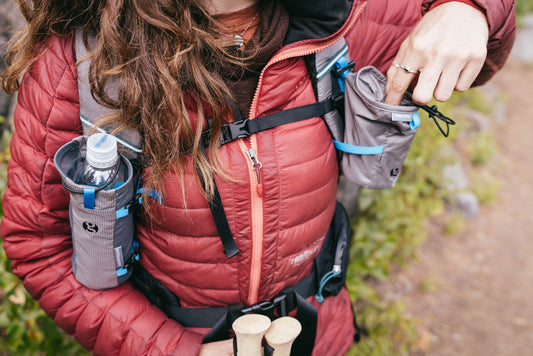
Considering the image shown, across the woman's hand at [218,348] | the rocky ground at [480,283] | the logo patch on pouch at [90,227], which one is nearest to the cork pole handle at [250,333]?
the woman's hand at [218,348]

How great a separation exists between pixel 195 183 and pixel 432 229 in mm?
3984

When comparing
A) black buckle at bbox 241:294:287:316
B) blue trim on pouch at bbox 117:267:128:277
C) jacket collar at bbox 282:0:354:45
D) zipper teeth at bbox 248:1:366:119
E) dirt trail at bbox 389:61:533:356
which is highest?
jacket collar at bbox 282:0:354:45

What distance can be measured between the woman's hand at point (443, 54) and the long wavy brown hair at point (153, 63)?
638 mm

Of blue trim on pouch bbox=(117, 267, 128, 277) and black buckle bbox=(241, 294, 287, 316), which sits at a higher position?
blue trim on pouch bbox=(117, 267, 128, 277)

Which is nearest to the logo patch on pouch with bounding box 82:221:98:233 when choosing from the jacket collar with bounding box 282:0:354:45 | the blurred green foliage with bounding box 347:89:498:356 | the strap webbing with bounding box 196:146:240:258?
the strap webbing with bounding box 196:146:240:258

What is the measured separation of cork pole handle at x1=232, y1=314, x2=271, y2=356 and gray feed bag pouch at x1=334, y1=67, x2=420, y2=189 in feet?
2.22

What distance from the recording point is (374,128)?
1.46 meters

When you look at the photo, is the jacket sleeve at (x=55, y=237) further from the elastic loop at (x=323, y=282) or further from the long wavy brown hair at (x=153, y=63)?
the elastic loop at (x=323, y=282)

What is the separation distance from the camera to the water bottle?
1.24 metres

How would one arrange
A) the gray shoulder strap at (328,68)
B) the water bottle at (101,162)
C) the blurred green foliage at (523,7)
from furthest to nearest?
1. the blurred green foliage at (523,7)
2. the gray shoulder strap at (328,68)
3. the water bottle at (101,162)

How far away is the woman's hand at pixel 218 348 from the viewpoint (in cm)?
159

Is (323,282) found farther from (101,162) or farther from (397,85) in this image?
(101,162)

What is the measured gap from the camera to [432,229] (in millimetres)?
4676

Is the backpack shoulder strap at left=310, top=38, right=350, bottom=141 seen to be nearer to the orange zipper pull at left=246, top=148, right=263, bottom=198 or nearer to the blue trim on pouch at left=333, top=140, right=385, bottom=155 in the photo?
the blue trim on pouch at left=333, top=140, right=385, bottom=155
